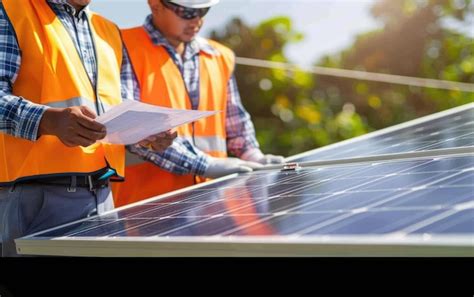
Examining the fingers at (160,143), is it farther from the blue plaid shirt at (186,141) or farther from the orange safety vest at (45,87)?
the blue plaid shirt at (186,141)

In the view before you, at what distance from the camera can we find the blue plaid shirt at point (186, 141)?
399 centimetres

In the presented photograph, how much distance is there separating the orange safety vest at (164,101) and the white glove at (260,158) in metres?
0.14

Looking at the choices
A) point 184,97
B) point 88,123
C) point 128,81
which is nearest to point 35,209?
point 88,123

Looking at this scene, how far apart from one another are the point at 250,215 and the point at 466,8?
1659 cm

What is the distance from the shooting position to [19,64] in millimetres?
2965

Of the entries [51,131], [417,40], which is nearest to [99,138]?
[51,131]

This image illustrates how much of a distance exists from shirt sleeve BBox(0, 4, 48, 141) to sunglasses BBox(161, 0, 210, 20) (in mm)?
1451

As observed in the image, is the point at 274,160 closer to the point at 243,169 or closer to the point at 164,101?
the point at 243,169

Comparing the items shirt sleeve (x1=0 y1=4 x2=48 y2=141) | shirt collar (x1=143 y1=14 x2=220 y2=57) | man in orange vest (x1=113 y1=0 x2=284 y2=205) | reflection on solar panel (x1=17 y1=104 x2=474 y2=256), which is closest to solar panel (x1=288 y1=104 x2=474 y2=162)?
reflection on solar panel (x1=17 y1=104 x2=474 y2=256)

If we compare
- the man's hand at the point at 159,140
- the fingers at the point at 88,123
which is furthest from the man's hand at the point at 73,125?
the man's hand at the point at 159,140
